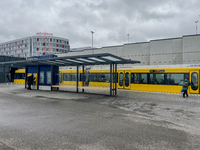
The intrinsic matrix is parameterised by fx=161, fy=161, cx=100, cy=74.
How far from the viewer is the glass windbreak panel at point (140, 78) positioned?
625 inches

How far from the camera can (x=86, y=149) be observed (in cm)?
364

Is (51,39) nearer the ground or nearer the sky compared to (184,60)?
nearer the sky

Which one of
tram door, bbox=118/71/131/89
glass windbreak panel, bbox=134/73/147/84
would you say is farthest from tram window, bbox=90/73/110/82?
glass windbreak panel, bbox=134/73/147/84

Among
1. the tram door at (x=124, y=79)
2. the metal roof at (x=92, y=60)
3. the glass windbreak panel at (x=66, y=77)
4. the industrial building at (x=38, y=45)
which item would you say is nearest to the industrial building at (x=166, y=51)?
the tram door at (x=124, y=79)

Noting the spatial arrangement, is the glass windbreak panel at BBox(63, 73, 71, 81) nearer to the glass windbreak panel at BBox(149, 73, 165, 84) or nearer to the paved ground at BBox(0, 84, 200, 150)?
the glass windbreak panel at BBox(149, 73, 165, 84)

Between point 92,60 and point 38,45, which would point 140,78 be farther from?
point 38,45

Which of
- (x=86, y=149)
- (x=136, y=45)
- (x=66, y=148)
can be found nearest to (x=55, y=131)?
(x=66, y=148)

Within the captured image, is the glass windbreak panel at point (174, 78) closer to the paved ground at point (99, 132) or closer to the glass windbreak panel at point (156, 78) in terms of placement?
the glass windbreak panel at point (156, 78)

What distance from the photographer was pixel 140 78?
16250mm

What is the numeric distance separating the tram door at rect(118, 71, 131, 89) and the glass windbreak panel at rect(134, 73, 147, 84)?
819 mm

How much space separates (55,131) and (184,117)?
511 centimetres

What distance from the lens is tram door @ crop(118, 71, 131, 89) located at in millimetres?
17230

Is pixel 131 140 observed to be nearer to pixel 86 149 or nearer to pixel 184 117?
pixel 86 149

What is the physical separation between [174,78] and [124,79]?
5195 mm
